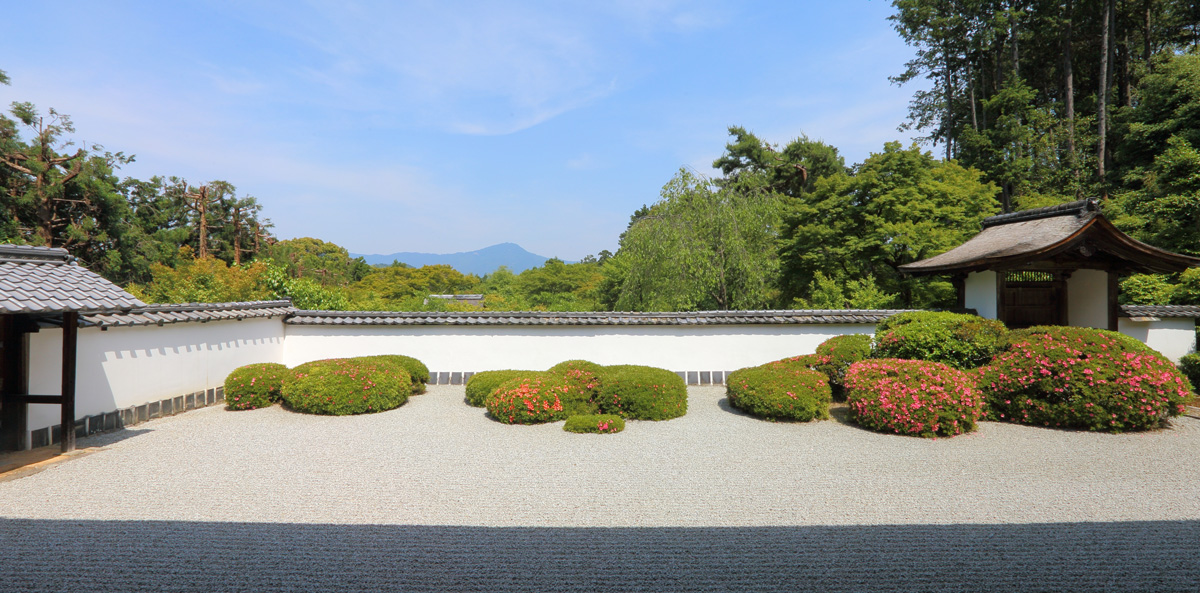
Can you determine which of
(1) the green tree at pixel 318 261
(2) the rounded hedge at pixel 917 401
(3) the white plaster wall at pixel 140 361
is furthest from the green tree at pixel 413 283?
(2) the rounded hedge at pixel 917 401

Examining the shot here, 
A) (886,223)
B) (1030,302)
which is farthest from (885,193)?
(1030,302)

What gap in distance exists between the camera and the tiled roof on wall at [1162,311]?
31.2 ft

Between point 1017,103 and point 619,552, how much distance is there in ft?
79.8

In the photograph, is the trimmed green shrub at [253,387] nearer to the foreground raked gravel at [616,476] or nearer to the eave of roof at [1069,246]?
the foreground raked gravel at [616,476]

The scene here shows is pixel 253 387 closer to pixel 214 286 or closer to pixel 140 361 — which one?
pixel 140 361

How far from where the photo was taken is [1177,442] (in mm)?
5949

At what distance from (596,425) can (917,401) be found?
145 inches

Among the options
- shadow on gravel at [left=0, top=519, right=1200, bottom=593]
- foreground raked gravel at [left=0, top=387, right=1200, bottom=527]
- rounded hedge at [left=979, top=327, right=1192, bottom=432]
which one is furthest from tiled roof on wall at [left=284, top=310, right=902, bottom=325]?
shadow on gravel at [left=0, top=519, right=1200, bottom=593]

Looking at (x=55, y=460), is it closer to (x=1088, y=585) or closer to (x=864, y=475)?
(x=864, y=475)

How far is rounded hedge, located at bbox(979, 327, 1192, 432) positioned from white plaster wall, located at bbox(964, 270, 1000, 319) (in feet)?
7.56

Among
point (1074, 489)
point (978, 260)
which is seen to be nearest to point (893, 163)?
point (978, 260)

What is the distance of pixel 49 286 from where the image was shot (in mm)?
4934

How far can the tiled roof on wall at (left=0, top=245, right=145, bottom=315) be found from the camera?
4.47 m

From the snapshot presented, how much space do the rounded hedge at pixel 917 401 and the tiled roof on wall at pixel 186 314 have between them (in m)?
7.96
